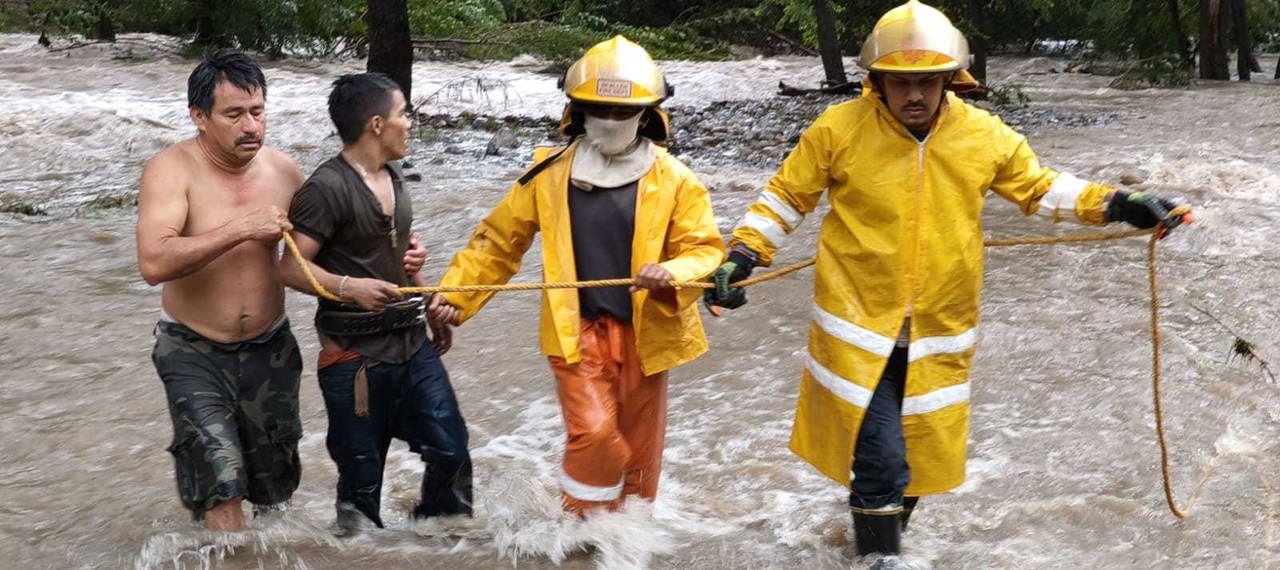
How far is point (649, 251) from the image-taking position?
3.91 metres

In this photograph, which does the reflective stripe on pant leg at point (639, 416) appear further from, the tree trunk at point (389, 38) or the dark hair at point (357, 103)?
the tree trunk at point (389, 38)

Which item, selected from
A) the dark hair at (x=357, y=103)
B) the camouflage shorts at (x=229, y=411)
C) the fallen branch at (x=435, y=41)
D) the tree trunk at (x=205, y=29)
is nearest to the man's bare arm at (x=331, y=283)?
the camouflage shorts at (x=229, y=411)

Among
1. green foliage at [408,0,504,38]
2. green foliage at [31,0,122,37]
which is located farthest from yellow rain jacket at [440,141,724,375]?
green foliage at [31,0,122,37]

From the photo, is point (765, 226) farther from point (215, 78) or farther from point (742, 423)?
point (742, 423)

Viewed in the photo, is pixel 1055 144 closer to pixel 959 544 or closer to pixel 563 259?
A: pixel 959 544

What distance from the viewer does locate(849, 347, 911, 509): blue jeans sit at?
3873mm

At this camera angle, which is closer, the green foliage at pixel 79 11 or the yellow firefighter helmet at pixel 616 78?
the yellow firefighter helmet at pixel 616 78

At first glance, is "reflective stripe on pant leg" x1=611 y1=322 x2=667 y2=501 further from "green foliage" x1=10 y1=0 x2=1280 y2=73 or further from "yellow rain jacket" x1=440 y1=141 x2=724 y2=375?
"green foliage" x1=10 y1=0 x2=1280 y2=73

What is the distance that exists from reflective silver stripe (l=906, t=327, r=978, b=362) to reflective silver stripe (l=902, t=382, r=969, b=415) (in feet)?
0.38

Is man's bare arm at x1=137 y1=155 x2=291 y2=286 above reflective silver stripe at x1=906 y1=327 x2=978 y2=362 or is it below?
above

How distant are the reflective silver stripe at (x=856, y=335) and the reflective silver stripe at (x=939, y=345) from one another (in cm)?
7

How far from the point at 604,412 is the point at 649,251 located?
50 cm

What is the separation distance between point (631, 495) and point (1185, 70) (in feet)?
62.0

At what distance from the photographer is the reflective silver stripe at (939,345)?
387cm
